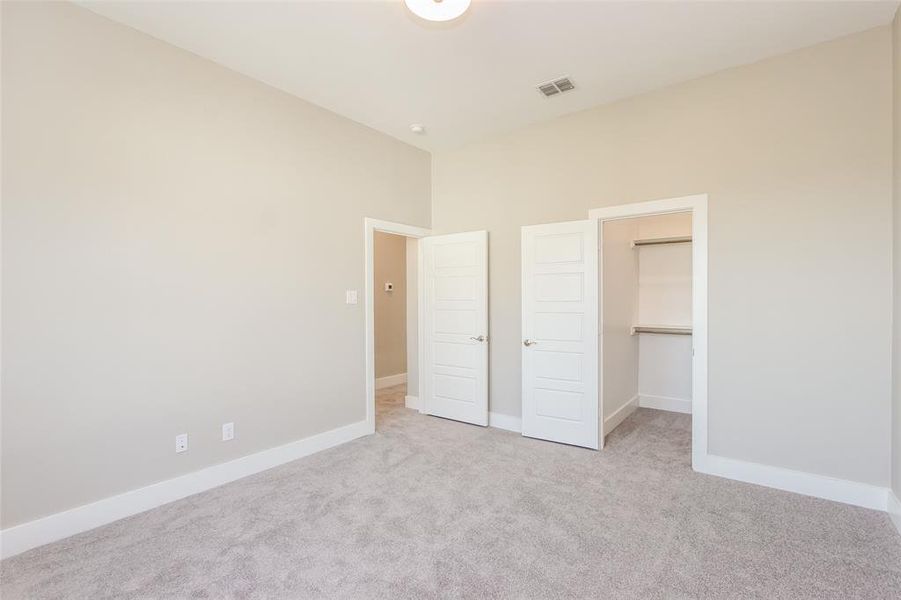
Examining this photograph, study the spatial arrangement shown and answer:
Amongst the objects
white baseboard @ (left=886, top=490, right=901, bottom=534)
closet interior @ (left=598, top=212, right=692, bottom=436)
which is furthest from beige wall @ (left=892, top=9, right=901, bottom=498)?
closet interior @ (left=598, top=212, right=692, bottom=436)

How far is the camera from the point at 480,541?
2.28 meters

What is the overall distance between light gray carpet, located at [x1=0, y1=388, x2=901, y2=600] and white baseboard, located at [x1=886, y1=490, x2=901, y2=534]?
0.19 feet

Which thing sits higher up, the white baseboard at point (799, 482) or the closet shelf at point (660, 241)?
the closet shelf at point (660, 241)

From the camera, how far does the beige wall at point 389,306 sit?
20.6ft

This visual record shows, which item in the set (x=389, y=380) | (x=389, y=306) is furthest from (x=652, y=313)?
(x=389, y=380)

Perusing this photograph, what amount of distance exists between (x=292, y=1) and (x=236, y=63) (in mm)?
917

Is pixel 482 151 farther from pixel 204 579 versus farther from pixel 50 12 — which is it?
pixel 204 579

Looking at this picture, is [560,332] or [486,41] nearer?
[486,41]

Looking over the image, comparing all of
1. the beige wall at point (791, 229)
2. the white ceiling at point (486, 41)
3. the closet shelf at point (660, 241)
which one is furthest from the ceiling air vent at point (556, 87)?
the closet shelf at point (660, 241)

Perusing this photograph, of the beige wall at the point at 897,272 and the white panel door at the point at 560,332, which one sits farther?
the white panel door at the point at 560,332

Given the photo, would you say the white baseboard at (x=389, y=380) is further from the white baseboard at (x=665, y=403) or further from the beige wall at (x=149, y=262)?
the white baseboard at (x=665, y=403)

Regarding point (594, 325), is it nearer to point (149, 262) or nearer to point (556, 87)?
point (556, 87)

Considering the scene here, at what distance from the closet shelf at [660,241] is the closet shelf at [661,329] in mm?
991

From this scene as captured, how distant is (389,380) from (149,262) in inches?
163
